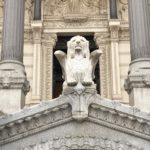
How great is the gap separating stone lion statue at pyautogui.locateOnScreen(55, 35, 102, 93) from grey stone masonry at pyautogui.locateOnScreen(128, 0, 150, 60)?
4.37 meters

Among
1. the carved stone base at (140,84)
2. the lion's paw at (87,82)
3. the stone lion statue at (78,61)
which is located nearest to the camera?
the lion's paw at (87,82)

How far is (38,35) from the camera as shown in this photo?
24266 millimetres

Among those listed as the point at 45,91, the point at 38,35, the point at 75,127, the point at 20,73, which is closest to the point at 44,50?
the point at 38,35

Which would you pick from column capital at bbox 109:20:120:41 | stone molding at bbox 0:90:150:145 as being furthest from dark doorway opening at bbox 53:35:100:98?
stone molding at bbox 0:90:150:145

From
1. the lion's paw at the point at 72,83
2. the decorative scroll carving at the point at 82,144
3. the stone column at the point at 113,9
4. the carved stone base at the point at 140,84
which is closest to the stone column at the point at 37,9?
the stone column at the point at 113,9

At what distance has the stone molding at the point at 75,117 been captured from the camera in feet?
42.3

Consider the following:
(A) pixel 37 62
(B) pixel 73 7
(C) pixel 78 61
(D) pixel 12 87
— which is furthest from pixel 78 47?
(B) pixel 73 7

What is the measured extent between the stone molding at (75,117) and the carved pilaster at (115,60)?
9336mm

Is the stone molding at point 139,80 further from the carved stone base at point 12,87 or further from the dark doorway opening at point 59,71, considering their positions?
the dark doorway opening at point 59,71

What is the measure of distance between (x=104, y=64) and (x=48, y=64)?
2.94 meters

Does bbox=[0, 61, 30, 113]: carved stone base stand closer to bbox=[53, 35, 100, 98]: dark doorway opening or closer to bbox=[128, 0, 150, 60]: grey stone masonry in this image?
bbox=[128, 0, 150, 60]: grey stone masonry

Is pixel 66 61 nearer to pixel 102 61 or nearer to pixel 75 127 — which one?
pixel 75 127

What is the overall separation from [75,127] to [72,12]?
1298 cm

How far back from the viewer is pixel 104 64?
23859 mm
